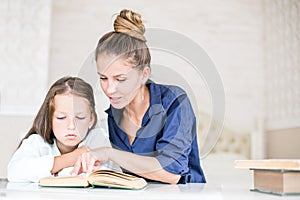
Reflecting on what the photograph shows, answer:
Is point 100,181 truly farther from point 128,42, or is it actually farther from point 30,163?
point 128,42

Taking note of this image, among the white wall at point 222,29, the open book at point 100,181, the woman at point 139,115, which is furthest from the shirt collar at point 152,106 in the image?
the white wall at point 222,29

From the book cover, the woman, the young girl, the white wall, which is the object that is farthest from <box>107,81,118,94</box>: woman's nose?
the white wall

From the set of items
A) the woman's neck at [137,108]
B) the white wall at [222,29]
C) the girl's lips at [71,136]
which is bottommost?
the girl's lips at [71,136]

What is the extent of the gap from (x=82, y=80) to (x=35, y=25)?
182cm

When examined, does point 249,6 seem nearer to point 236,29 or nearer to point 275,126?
point 236,29

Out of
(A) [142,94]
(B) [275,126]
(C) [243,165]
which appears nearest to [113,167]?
(A) [142,94]

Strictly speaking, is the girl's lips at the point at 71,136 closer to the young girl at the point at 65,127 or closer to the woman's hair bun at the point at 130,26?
the young girl at the point at 65,127

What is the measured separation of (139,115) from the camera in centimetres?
142

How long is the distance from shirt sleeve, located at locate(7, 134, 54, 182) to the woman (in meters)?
0.10

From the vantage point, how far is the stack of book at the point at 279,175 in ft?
2.83

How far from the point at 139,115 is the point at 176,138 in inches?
7.3

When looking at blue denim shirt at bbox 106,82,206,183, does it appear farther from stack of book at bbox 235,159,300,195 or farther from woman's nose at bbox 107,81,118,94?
stack of book at bbox 235,159,300,195

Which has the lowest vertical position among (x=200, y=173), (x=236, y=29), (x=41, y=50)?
(x=200, y=173)

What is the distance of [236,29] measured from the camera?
12.7 ft
